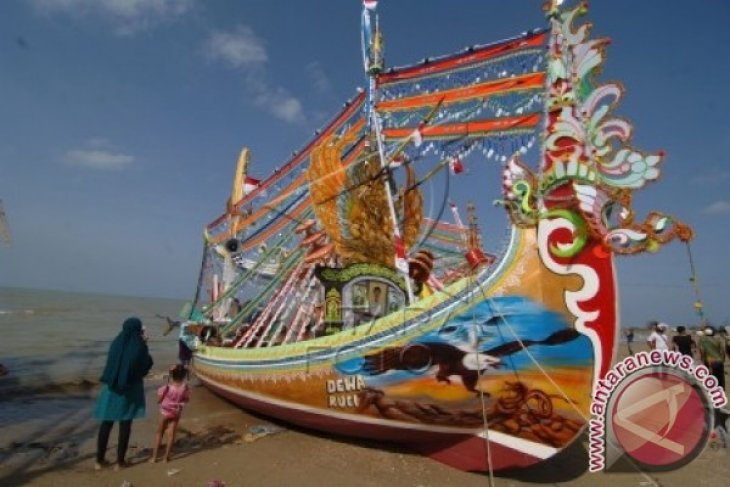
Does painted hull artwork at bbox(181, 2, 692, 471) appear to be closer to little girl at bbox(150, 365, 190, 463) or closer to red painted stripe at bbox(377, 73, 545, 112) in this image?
red painted stripe at bbox(377, 73, 545, 112)

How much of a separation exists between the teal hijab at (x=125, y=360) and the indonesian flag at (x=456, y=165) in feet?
18.7

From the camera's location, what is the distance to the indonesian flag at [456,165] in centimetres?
836

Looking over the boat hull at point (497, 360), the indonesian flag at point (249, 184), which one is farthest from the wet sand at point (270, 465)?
the indonesian flag at point (249, 184)

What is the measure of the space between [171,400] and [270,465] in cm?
174

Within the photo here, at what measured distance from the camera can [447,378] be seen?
20.1 ft

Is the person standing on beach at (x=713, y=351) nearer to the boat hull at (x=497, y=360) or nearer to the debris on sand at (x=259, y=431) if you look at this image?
the boat hull at (x=497, y=360)

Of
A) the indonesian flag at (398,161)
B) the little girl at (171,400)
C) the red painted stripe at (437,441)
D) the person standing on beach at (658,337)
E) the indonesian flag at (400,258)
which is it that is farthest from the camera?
the indonesian flag at (398,161)

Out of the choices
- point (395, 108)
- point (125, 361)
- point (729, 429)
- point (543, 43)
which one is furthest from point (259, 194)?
→ point (729, 429)

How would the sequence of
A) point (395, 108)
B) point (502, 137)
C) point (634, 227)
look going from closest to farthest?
1. point (634, 227)
2. point (502, 137)
3. point (395, 108)

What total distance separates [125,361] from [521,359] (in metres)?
5.16

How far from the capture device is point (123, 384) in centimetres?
619

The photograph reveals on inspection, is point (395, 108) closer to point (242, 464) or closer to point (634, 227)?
point (634, 227)

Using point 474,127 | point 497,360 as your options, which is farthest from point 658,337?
point 474,127

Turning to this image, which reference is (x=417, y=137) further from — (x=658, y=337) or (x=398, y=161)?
(x=658, y=337)
